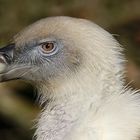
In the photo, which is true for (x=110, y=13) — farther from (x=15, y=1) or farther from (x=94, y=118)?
(x=94, y=118)

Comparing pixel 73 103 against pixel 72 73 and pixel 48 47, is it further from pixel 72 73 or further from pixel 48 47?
pixel 48 47

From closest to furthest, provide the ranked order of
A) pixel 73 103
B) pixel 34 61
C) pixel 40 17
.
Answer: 1. pixel 73 103
2. pixel 34 61
3. pixel 40 17

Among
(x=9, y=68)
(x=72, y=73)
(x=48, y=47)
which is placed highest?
(x=48, y=47)

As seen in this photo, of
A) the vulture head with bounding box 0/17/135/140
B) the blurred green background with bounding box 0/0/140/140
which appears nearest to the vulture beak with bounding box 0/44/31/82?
the vulture head with bounding box 0/17/135/140

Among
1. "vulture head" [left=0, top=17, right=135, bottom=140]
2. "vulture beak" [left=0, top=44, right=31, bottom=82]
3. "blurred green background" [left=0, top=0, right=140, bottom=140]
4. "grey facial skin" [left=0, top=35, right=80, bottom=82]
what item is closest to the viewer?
"vulture head" [left=0, top=17, right=135, bottom=140]

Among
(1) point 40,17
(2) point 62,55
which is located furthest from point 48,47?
(1) point 40,17

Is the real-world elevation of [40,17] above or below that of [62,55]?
above

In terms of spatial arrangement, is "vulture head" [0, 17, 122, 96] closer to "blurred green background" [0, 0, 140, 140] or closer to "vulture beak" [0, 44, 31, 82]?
"vulture beak" [0, 44, 31, 82]
